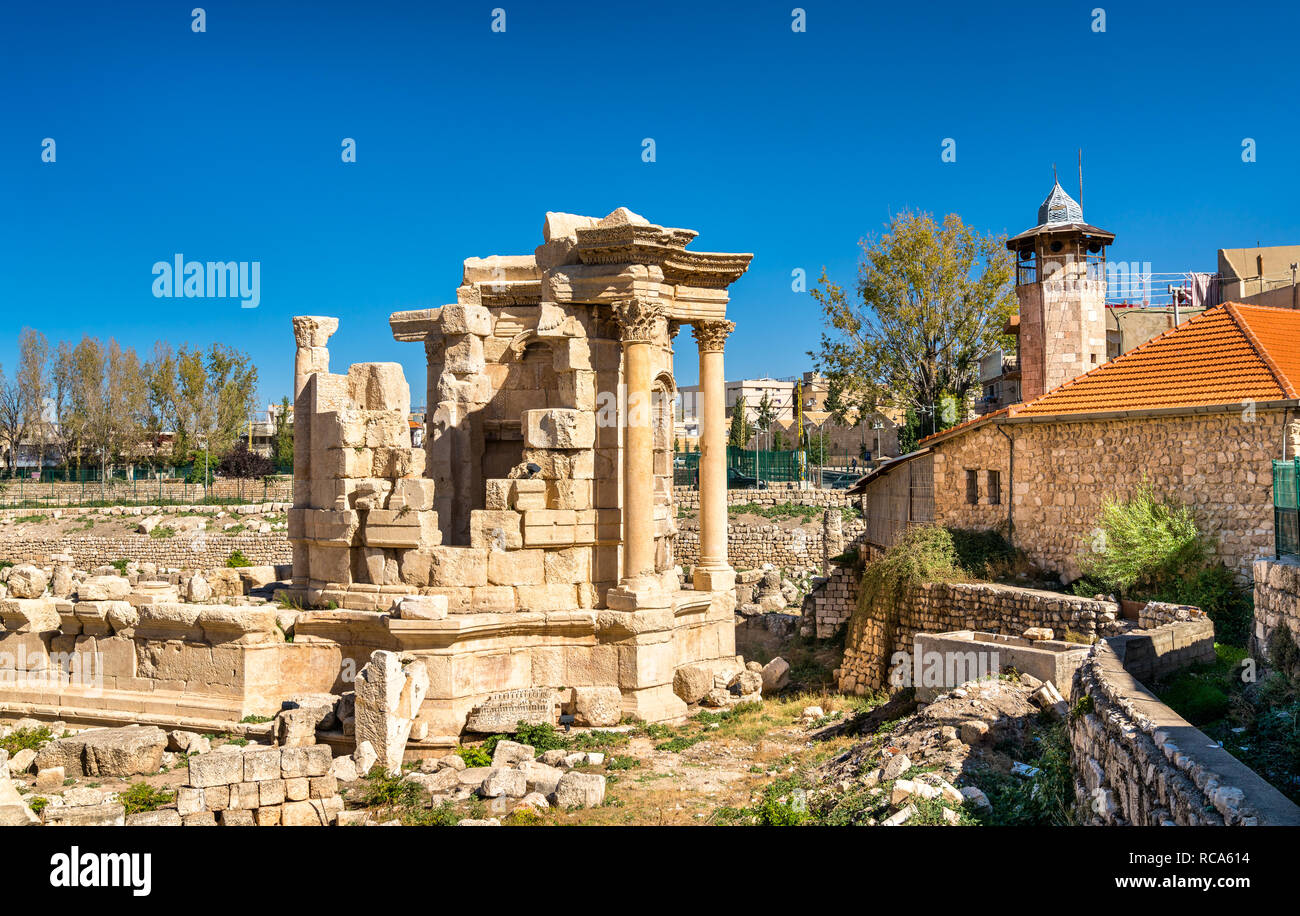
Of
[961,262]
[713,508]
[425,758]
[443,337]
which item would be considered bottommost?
[425,758]

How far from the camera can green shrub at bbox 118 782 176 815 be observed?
9055 millimetres

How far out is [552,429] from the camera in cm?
1355

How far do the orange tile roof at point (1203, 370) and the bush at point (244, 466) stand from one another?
44.5m

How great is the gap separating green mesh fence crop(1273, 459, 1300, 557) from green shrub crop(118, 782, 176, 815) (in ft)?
34.6

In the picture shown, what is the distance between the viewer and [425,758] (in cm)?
1166

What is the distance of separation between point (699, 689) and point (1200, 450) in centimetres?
781

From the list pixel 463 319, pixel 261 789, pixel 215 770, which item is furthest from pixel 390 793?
pixel 463 319

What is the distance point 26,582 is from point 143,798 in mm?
5766

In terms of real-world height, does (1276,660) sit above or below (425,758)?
above

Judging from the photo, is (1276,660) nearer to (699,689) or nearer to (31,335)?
(699,689)

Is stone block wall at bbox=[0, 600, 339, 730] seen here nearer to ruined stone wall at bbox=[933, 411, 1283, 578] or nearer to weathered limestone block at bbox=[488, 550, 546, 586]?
weathered limestone block at bbox=[488, 550, 546, 586]

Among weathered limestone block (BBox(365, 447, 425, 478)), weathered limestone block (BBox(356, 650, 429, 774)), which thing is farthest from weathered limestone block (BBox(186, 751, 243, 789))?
weathered limestone block (BBox(365, 447, 425, 478))

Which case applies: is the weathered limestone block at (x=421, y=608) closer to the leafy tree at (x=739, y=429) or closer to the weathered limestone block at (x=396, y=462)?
the weathered limestone block at (x=396, y=462)
